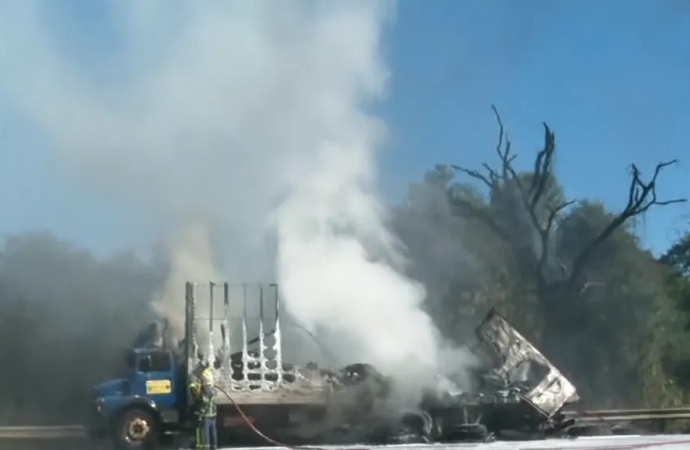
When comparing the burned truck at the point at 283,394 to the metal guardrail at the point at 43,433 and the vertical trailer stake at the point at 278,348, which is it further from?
the metal guardrail at the point at 43,433

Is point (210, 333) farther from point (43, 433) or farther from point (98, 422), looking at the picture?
point (43, 433)

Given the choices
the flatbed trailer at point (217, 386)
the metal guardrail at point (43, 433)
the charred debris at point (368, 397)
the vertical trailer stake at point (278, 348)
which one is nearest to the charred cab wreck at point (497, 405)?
the charred debris at point (368, 397)

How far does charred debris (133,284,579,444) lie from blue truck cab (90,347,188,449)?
509 millimetres

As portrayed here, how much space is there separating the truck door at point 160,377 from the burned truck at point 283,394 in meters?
0.02

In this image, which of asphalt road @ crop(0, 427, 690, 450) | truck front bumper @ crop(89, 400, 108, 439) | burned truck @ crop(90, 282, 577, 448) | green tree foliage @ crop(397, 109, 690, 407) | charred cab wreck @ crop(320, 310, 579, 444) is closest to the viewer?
asphalt road @ crop(0, 427, 690, 450)

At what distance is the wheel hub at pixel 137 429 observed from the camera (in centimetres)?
2134

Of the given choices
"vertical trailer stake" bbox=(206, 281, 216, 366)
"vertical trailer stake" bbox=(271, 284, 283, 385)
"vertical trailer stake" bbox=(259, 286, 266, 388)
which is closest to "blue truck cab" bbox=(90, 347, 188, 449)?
"vertical trailer stake" bbox=(206, 281, 216, 366)

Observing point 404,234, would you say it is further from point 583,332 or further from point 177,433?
point 177,433

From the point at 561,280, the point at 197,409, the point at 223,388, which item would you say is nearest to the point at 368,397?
the point at 223,388

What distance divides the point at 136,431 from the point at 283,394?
124 inches

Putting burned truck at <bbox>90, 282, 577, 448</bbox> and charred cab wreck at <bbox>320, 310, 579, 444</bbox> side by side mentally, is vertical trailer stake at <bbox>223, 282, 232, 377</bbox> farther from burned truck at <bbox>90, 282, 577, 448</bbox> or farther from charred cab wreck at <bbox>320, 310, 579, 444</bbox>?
charred cab wreck at <bbox>320, 310, 579, 444</bbox>

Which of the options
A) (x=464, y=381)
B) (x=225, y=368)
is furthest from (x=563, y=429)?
(x=225, y=368)

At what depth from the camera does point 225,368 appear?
21.8 metres

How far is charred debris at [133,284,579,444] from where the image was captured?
21.8 meters
